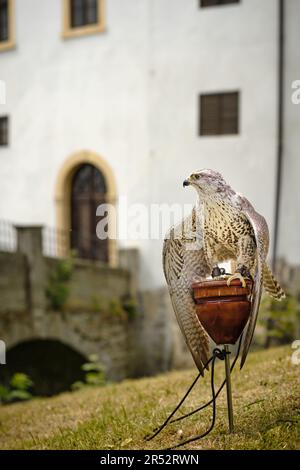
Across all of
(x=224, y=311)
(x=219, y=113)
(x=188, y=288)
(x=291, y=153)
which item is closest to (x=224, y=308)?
(x=224, y=311)

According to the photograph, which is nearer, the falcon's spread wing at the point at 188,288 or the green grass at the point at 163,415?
the green grass at the point at 163,415

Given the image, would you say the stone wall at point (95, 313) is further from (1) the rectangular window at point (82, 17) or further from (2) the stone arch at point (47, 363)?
(1) the rectangular window at point (82, 17)

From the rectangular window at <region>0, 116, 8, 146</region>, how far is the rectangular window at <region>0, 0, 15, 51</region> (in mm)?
1401

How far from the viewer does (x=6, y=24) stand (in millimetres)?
14594

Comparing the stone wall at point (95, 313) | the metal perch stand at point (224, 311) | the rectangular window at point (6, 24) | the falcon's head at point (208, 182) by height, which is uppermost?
the rectangular window at point (6, 24)

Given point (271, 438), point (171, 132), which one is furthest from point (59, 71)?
point (271, 438)

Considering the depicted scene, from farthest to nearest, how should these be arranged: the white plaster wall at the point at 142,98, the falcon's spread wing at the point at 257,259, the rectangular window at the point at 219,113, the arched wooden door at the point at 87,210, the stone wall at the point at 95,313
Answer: the arched wooden door at the point at 87,210 < the rectangular window at the point at 219,113 < the white plaster wall at the point at 142,98 < the stone wall at the point at 95,313 < the falcon's spread wing at the point at 257,259

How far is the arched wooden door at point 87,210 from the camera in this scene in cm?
1478

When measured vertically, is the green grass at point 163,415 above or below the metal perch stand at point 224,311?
below

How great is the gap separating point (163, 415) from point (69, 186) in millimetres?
10427

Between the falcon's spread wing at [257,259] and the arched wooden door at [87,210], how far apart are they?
34.0ft

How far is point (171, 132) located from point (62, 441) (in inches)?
365

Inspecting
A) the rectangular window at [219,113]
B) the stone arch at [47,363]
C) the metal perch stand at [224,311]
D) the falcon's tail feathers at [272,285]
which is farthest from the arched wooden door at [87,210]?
the metal perch stand at [224,311]

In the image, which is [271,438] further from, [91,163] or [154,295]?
[91,163]
